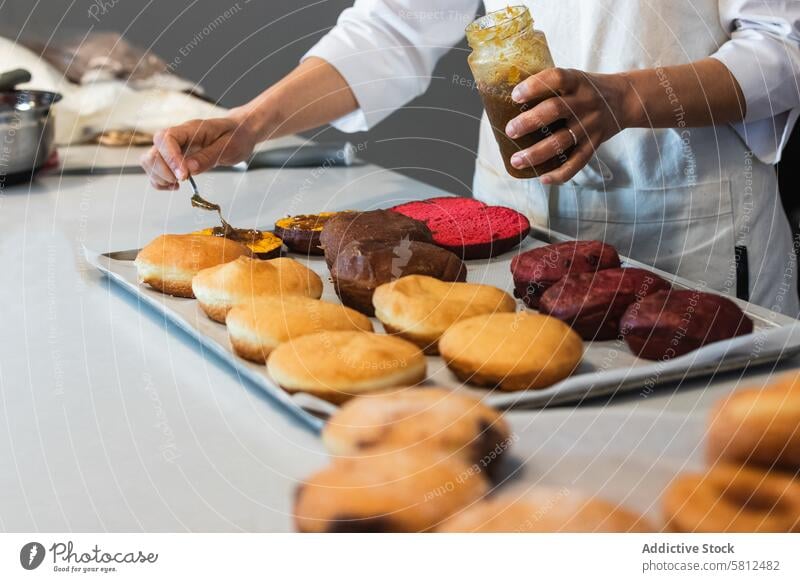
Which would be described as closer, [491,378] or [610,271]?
[491,378]

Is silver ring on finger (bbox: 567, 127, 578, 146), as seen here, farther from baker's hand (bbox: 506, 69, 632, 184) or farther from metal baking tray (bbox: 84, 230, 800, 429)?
metal baking tray (bbox: 84, 230, 800, 429)

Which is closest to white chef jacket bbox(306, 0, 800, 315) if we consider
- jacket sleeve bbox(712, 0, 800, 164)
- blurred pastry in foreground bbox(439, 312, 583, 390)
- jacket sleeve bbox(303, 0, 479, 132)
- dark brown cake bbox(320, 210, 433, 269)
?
jacket sleeve bbox(712, 0, 800, 164)

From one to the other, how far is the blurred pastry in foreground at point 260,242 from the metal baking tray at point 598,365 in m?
0.13

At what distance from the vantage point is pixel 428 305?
56 cm

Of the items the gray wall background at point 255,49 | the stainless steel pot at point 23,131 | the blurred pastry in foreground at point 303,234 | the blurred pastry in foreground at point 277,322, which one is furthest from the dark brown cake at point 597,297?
the gray wall background at point 255,49

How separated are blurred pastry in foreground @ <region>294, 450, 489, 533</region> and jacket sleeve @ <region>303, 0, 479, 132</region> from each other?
679 mm

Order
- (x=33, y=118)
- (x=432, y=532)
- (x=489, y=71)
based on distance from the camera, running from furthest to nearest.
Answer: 1. (x=33, y=118)
2. (x=489, y=71)
3. (x=432, y=532)

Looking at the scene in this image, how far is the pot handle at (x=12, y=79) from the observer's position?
110 cm

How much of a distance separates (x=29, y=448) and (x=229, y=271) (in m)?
A: 0.19

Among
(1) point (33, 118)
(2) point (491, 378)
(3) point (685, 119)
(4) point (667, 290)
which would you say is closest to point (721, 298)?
(4) point (667, 290)

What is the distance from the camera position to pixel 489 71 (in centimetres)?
67

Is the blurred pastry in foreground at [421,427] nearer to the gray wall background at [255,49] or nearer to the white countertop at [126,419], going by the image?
the white countertop at [126,419]

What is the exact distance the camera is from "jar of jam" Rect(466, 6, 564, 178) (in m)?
0.65
